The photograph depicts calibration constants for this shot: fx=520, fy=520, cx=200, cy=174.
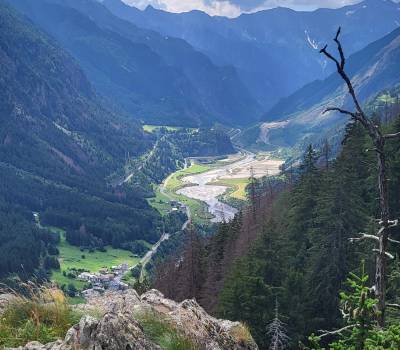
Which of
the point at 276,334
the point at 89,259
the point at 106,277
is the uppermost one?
the point at 89,259

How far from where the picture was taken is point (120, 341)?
1248 centimetres

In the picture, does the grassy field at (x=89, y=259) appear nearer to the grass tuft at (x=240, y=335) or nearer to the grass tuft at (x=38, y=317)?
the grass tuft at (x=240, y=335)

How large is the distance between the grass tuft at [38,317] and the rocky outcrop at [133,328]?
1.98 feet

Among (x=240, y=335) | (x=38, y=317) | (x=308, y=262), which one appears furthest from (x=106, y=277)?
(x=38, y=317)

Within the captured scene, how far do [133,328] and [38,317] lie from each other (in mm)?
3097

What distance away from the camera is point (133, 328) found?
13078 millimetres

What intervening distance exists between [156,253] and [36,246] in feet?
138

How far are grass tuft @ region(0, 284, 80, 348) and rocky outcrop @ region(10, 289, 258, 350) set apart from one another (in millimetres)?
604

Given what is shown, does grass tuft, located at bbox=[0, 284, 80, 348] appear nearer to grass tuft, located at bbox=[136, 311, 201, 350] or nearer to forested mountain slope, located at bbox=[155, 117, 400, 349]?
grass tuft, located at bbox=[136, 311, 201, 350]

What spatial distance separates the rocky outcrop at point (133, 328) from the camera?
1245 cm

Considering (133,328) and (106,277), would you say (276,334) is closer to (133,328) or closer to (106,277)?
(133,328)

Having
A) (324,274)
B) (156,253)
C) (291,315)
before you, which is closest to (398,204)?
(324,274)

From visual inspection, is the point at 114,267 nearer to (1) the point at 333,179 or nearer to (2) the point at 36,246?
(2) the point at 36,246

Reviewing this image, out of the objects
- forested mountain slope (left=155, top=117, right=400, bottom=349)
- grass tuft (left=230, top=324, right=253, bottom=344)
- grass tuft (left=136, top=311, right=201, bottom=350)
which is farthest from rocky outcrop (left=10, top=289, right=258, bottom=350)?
forested mountain slope (left=155, top=117, right=400, bottom=349)
